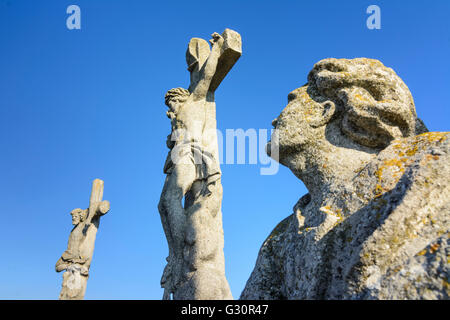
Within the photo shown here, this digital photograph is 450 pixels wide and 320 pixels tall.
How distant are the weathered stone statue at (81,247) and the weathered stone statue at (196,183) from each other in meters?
6.56

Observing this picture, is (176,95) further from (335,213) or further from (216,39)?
(335,213)

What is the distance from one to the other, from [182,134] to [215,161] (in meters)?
0.70

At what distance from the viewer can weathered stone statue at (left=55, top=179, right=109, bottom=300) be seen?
1127 cm

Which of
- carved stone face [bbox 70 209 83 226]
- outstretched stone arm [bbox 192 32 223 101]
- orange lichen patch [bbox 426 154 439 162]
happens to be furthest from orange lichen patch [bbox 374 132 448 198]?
carved stone face [bbox 70 209 83 226]

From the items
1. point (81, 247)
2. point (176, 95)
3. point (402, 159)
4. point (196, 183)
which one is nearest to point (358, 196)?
point (402, 159)

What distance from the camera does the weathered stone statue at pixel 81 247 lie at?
11273mm

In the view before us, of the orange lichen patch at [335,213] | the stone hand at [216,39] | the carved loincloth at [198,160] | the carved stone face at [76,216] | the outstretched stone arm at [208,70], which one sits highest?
the stone hand at [216,39]

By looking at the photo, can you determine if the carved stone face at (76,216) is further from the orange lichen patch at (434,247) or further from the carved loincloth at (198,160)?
the orange lichen patch at (434,247)

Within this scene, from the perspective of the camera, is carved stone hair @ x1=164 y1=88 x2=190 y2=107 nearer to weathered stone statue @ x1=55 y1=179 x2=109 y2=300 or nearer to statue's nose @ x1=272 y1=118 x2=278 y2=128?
statue's nose @ x1=272 y1=118 x2=278 y2=128

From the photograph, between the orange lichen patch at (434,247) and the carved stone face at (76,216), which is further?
the carved stone face at (76,216)

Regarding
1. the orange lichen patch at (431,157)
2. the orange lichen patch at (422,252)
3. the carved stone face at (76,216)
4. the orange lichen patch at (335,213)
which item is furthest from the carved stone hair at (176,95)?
the carved stone face at (76,216)

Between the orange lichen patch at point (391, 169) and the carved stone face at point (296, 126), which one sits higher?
the carved stone face at point (296, 126)

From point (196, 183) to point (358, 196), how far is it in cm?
423

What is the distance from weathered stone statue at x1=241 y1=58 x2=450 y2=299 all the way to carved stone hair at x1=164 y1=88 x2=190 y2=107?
4299 mm
